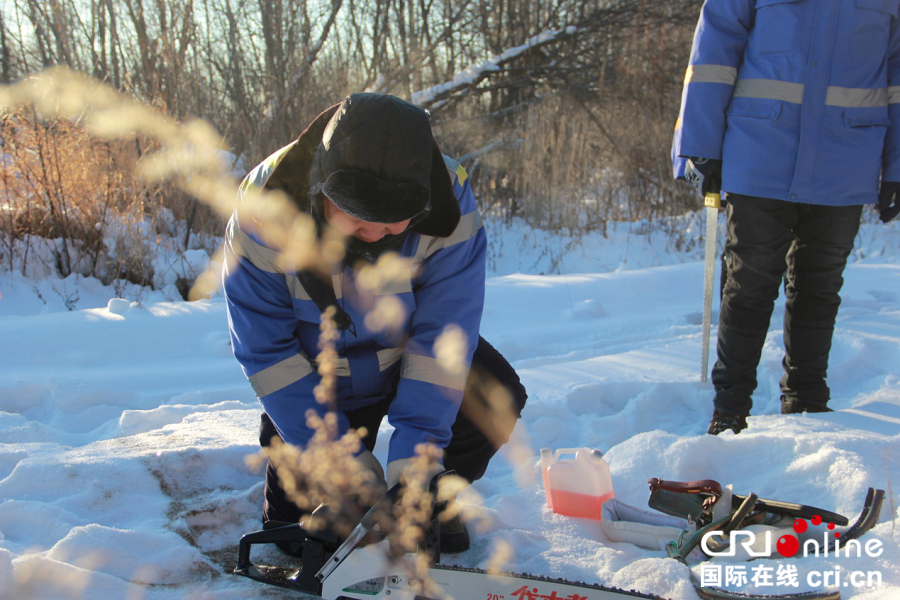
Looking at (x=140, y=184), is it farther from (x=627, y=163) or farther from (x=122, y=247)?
(x=627, y=163)

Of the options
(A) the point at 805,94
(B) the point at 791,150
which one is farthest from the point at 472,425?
(A) the point at 805,94

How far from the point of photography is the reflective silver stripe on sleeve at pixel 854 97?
2.41 metres

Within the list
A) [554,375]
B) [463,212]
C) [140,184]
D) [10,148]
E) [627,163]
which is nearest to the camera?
[463,212]

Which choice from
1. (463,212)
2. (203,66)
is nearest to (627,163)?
(203,66)

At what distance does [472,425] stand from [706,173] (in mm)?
1408

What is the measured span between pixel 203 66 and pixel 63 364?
258 inches

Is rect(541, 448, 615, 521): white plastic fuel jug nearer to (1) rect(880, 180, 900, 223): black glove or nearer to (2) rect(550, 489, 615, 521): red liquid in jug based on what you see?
(2) rect(550, 489, 615, 521): red liquid in jug

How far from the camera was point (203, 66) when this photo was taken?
28.9 feet

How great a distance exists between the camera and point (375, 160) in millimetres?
1388

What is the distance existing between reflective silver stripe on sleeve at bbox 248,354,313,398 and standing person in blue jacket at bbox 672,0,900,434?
5.34ft

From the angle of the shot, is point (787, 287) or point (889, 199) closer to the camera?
point (889, 199)

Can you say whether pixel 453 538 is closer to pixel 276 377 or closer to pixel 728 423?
pixel 276 377

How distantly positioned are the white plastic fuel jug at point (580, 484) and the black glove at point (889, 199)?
5.07 ft

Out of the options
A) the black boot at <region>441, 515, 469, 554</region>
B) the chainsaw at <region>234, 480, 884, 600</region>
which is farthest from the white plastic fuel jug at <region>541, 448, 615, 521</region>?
the chainsaw at <region>234, 480, 884, 600</region>
